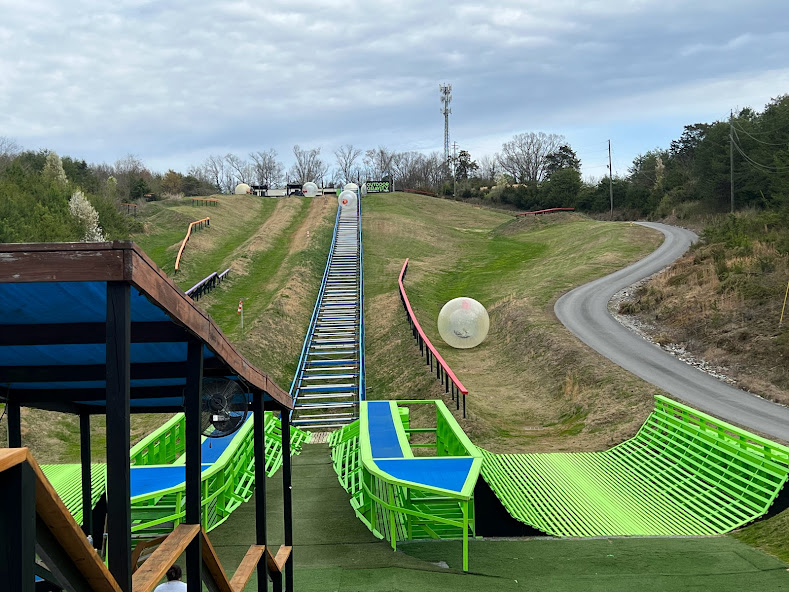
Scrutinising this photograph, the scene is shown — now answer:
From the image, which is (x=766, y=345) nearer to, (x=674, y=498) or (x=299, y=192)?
(x=674, y=498)

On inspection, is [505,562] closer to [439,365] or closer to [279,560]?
[279,560]

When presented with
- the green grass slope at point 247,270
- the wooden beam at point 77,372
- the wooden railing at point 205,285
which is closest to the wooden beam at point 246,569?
the wooden beam at point 77,372

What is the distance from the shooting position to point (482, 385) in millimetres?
22000

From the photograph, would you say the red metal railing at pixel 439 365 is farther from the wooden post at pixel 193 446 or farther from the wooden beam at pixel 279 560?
the wooden post at pixel 193 446

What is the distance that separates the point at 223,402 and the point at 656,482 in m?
10.0

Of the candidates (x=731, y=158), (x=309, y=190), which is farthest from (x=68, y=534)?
(x=309, y=190)

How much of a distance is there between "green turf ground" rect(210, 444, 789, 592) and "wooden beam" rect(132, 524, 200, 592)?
16.1 feet

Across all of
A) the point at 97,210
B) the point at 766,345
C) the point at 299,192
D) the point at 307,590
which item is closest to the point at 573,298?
the point at 766,345

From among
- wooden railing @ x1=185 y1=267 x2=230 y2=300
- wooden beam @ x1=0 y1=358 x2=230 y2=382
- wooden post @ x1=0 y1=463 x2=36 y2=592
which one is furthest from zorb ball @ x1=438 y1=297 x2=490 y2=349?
wooden post @ x1=0 y1=463 x2=36 y2=592

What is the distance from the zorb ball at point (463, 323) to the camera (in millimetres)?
24234

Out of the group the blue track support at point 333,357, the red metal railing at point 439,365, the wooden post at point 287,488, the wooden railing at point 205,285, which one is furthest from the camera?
the wooden railing at point 205,285

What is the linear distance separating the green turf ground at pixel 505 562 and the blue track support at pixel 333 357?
8423mm

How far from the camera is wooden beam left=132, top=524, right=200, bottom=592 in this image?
3.35m

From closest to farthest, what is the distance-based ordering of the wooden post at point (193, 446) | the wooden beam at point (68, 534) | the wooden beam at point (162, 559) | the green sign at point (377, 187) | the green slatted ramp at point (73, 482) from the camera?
1. the wooden beam at point (68, 534)
2. the wooden beam at point (162, 559)
3. the wooden post at point (193, 446)
4. the green slatted ramp at point (73, 482)
5. the green sign at point (377, 187)
